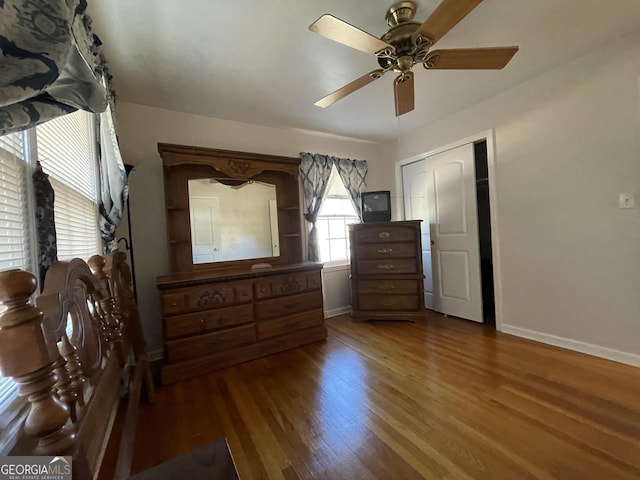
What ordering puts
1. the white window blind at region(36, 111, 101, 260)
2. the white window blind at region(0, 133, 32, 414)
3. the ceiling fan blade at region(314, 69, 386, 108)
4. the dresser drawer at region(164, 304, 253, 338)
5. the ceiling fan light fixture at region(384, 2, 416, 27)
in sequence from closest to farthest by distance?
the white window blind at region(0, 133, 32, 414), the white window blind at region(36, 111, 101, 260), the ceiling fan light fixture at region(384, 2, 416, 27), the ceiling fan blade at region(314, 69, 386, 108), the dresser drawer at region(164, 304, 253, 338)

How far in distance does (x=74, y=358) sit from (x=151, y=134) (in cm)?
241

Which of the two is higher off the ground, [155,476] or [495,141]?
[495,141]

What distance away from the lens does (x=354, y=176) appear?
3766 mm

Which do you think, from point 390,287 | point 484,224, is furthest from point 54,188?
point 484,224

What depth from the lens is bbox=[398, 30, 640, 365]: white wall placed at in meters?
1.98

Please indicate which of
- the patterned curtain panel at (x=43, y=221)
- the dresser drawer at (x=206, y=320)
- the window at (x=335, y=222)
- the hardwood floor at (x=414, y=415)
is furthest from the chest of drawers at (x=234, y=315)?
the patterned curtain panel at (x=43, y=221)

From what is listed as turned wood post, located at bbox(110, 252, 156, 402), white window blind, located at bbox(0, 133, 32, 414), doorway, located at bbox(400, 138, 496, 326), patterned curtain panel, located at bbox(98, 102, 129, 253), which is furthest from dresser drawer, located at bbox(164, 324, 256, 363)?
doorway, located at bbox(400, 138, 496, 326)

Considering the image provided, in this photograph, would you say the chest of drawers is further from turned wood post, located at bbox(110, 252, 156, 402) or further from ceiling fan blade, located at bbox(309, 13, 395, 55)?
ceiling fan blade, located at bbox(309, 13, 395, 55)

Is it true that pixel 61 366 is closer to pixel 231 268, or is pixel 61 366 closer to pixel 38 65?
pixel 38 65

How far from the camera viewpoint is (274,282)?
2.56m

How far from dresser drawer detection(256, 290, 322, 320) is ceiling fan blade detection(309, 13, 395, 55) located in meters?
2.07

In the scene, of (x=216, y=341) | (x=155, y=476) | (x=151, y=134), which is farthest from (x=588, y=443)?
(x=151, y=134)

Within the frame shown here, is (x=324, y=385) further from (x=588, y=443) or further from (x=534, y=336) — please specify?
(x=534, y=336)

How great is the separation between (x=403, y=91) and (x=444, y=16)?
2.07 feet
